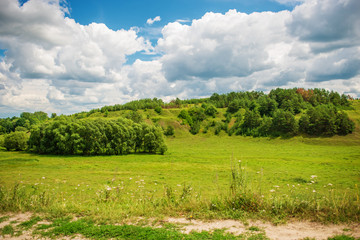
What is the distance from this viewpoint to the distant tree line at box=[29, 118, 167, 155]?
56.2 metres

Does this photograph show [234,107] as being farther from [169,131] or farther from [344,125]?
[344,125]

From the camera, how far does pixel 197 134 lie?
112m

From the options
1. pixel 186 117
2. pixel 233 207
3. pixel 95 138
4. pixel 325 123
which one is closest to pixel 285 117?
pixel 325 123

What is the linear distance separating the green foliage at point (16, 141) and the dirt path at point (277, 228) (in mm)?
74667

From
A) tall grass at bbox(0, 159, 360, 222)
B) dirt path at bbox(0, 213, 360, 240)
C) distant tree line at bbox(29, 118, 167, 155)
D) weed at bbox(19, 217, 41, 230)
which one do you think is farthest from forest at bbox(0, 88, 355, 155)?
dirt path at bbox(0, 213, 360, 240)

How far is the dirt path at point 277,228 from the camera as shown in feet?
20.4

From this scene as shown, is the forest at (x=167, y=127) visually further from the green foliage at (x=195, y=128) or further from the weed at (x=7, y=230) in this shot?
the weed at (x=7, y=230)

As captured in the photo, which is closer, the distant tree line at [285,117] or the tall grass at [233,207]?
the tall grass at [233,207]

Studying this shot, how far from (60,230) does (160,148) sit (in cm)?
5328

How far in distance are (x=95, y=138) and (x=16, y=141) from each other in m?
31.6

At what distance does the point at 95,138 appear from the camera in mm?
56594

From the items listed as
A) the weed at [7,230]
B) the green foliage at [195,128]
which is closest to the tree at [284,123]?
the green foliage at [195,128]

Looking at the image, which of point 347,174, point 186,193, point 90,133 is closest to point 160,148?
point 90,133

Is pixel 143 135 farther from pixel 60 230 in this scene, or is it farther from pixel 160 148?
pixel 60 230
